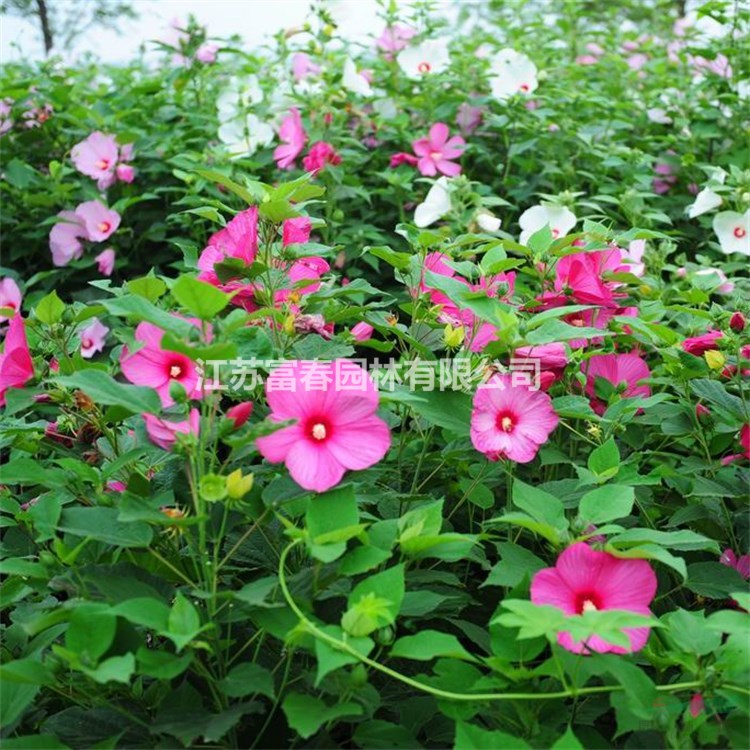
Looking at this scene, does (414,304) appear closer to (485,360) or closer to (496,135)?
(485,360)

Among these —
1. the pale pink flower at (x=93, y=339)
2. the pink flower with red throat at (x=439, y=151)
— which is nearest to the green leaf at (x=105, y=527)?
the pale pink flower at (x=93, y=339)

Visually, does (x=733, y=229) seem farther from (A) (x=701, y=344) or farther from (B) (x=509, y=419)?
(B) (x=509, y=419)

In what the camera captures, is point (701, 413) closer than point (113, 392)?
No

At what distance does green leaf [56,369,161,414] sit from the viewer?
2.83ft

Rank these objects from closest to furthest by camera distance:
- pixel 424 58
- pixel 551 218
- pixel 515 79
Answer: pixel 551 218
pixel 515 79
pixel 424 58

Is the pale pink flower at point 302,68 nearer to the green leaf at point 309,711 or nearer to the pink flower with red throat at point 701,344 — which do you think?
the pink flower with red throat at point 701,344

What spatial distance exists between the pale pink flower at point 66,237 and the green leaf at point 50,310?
119 centimetres

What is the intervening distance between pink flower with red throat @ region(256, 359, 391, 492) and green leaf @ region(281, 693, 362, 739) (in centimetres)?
20

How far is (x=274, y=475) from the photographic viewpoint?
1.02 meters

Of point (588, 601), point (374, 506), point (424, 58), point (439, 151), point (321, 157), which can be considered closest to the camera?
point (588, 601)

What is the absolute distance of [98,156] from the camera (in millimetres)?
2363

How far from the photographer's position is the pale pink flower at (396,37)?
2891 mm

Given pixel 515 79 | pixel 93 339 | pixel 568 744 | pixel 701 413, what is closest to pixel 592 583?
pixel 568 744

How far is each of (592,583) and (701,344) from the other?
451 millimetres
